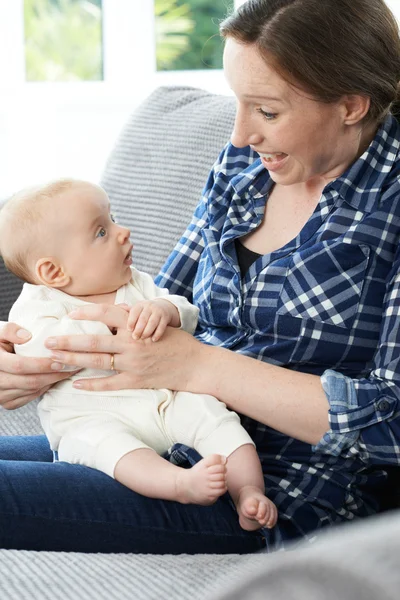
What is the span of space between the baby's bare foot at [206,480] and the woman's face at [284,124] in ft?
1.63

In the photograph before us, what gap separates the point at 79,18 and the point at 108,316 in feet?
10.5

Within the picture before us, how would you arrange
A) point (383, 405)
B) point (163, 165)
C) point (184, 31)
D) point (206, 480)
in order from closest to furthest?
point (206, 480), point (383, 405), point (163, 165), point (184, 31)

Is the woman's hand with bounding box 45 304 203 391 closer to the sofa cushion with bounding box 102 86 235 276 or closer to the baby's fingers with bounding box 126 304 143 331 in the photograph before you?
the baby's fingers with bounding box 126 304 143 331

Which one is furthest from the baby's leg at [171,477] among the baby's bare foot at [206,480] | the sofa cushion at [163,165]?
the sofa cushion at [163,165]

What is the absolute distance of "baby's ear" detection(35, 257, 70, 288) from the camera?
4.74 feet

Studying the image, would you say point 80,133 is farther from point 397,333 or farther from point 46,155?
point 397,333

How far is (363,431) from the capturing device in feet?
4.44

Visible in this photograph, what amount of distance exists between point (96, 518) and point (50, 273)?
0.39m

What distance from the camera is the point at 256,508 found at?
125 cm

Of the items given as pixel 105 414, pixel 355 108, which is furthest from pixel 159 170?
pixel 105 414

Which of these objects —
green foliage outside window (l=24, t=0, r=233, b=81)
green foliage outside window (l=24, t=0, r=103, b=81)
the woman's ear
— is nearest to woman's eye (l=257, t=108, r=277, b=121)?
the woman's ear

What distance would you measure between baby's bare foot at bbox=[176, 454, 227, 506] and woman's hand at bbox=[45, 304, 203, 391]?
8.2 inches

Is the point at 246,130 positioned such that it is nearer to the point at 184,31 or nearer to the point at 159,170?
the point at 159,170

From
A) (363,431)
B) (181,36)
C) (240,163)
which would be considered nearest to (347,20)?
(240,163)
